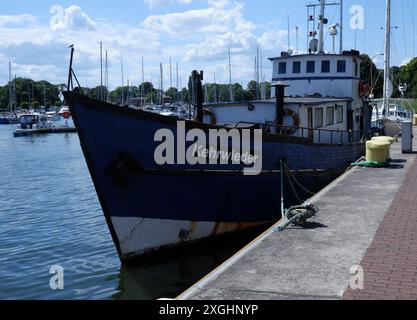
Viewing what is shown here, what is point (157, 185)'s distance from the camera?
30.9ft

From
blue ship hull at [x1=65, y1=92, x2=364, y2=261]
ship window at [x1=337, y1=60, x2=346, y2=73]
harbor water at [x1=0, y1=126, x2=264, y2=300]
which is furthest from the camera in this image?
ship window at [x1=337, y1=60, x2=346, y2=73]

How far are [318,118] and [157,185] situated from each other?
20.7 ft

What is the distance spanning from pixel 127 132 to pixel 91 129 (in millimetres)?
646

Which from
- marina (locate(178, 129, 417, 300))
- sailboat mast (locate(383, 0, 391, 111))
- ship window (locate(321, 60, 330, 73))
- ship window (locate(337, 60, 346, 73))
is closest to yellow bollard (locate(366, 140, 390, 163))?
ship window (locate(337, 60, 346, 73))

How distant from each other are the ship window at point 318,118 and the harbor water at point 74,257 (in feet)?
13.6

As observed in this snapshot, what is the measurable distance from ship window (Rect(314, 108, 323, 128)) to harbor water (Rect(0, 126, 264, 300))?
164 inches

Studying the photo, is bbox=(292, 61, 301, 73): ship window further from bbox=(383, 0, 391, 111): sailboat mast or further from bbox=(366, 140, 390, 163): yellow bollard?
bbox=(383, 0, 391, 111): sailboat mast

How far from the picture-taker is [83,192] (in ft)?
68.5

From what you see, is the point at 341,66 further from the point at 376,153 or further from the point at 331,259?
the point at 331,259

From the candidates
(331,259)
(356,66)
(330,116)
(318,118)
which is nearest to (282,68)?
(356,66)

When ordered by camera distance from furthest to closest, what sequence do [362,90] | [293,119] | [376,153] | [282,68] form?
[362,90] → [282,68] → [376,153] → [293,119]

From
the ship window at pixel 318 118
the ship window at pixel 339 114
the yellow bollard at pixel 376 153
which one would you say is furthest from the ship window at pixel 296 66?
the yellow bollard at pixel 376 153

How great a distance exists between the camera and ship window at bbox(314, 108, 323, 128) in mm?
13689
